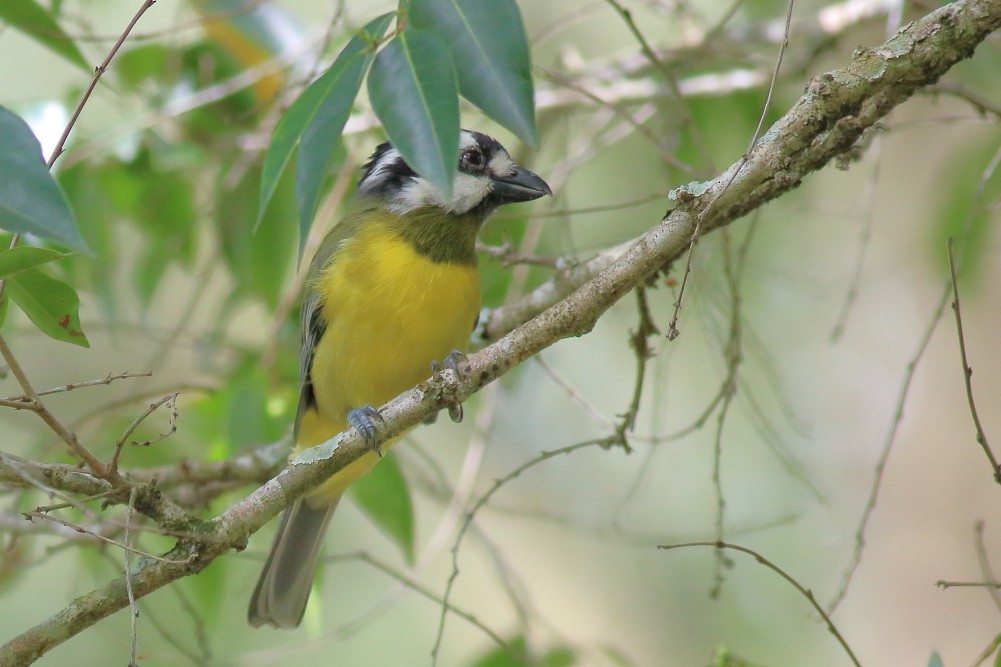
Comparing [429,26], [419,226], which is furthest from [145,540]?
[429,26]

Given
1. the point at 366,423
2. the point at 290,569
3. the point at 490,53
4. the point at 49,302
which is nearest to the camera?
the point at 490,53

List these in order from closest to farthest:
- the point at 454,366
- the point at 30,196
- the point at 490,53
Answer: the point at 30,196 < the point at 490,53 < the point at 454,366

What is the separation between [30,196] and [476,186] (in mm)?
2296

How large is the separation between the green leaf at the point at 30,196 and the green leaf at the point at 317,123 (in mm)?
410

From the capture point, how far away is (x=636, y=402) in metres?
3.19

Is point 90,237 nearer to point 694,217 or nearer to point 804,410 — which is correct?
point 694,217

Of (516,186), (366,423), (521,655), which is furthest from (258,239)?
(521,655)

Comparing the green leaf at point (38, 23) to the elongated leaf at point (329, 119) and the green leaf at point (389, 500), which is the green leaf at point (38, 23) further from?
the green leaf at point (389, 500)

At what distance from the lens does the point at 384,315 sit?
12.0 ft

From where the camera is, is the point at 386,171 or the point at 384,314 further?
the point at 386,171

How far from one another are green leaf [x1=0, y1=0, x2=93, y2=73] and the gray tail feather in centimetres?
176

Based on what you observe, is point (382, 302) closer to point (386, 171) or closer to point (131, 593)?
point (386, 171)

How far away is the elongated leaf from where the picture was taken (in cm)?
204

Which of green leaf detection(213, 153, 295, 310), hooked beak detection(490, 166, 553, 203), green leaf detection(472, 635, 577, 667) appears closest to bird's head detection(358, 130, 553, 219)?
hooked beak detection(490, 166, 553, 203)
